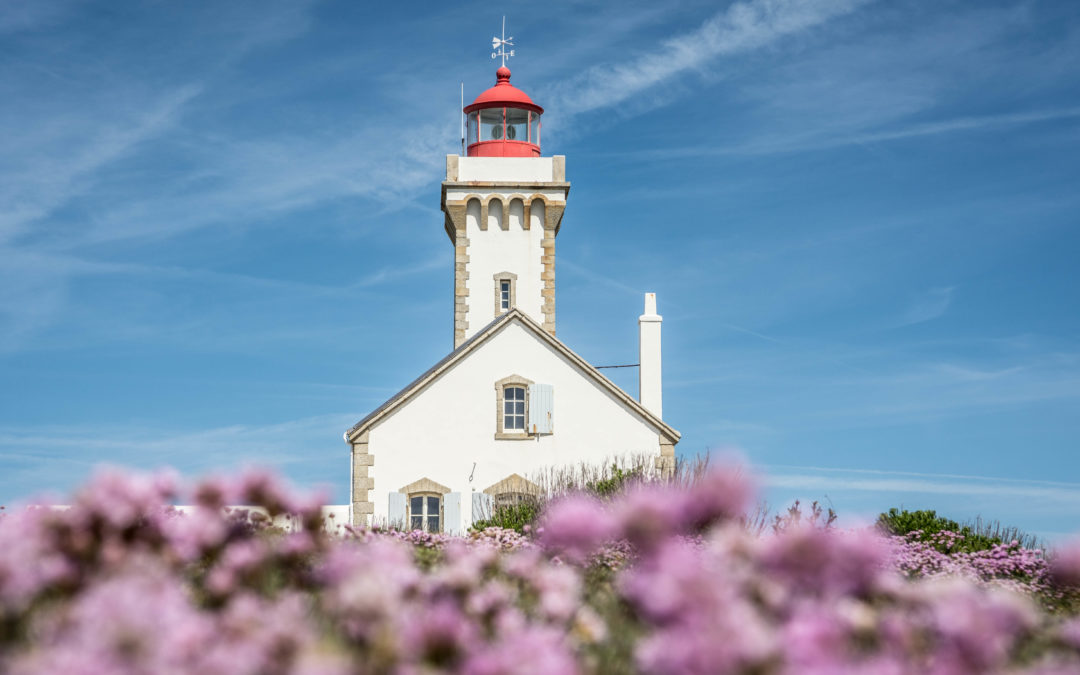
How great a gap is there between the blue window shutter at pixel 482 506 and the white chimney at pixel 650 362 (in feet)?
16.5

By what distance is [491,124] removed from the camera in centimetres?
3291

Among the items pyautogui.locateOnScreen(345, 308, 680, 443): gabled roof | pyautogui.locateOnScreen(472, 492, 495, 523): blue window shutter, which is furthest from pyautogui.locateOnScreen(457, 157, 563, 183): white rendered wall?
pyautogui.locateOnScreen(472, 492, 495, 523): blue window shutter

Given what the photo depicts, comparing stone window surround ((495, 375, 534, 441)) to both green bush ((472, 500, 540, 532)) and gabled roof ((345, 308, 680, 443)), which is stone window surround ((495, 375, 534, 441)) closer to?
gabled roof ((345, 308, 680, 443))

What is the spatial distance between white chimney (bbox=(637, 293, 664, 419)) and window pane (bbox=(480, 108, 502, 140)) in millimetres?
8926

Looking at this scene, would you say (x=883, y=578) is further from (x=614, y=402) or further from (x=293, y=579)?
(x=614, y=402)

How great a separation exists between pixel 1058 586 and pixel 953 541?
519 centimetres

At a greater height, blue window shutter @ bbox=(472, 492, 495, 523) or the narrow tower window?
the narrow tower window

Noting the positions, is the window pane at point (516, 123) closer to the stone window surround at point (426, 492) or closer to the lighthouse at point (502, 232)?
the lighthouse at point (502, 232)

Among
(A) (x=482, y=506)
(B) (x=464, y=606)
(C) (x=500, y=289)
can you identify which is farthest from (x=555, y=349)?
(B) (x=464, y=606)

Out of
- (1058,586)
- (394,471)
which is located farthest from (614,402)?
(1058,586)

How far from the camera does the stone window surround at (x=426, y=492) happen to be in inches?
920

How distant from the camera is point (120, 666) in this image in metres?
3.03

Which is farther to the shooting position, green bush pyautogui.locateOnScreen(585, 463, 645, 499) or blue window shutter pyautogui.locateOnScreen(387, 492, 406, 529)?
blue window shutter pyautogui.locateOnScreen(387, 492, 406, 529)

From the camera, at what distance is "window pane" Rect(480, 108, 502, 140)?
107 ft
